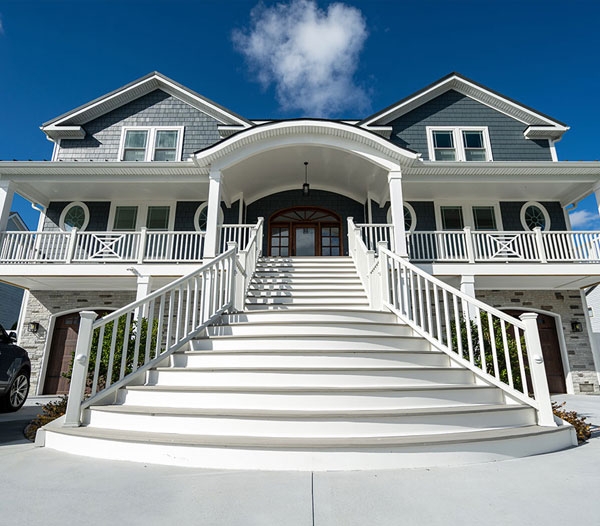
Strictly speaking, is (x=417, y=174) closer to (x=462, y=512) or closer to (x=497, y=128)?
(x=497, y=128)

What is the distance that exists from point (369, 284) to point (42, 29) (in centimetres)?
1014

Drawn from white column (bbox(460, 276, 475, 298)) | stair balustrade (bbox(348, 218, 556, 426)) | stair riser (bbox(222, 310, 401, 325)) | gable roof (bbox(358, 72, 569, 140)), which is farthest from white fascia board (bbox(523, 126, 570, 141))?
stair riser (bbox(222, 310, 401, 325))

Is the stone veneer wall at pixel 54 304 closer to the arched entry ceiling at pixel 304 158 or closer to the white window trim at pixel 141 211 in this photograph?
the white window trim at pixel 141 211

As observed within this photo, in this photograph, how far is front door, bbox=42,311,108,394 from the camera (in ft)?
30.4

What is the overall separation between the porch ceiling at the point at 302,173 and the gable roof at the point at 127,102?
2.03 metres

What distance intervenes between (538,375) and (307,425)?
237 cm

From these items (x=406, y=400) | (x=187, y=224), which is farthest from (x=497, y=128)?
(x=406, y=400)

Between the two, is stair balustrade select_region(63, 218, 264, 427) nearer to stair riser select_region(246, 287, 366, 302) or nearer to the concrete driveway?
stair riser select_region(246, 287, 366, 302)

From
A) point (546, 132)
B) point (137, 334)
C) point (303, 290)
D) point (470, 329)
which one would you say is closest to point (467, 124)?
point (546, 132)

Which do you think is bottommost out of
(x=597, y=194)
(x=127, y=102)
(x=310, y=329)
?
(x=310, y=329)

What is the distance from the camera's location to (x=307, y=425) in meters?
2.88

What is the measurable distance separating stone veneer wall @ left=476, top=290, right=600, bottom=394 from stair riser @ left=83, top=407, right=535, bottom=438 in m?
7.40

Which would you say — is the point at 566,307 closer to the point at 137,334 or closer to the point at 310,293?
the point at 310,293

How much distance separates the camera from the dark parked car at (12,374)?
545cm
